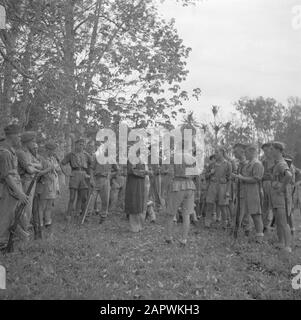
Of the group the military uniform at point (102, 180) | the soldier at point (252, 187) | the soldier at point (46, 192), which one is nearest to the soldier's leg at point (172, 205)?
the soldier at point (252, 187)

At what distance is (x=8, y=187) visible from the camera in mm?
7094

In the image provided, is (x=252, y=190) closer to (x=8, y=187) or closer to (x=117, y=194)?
(x=117, y=194)

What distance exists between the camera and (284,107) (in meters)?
63.7

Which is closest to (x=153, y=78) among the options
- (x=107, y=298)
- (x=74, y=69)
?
(x=74, y=69)

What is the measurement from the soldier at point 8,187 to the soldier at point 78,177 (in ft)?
12.3

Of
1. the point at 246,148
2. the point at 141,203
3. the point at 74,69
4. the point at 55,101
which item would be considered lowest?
the point at 141,203

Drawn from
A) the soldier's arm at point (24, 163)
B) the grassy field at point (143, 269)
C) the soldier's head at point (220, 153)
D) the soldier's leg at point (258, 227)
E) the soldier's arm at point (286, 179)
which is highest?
the soldier's head at point (220, 153)

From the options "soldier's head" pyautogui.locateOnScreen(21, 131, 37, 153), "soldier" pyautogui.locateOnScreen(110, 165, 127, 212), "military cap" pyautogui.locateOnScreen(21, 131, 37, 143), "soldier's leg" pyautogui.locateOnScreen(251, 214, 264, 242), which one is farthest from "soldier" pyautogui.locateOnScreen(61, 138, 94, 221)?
"soldier's leg" pyautogui.locateOnScreen(251, 214, 264, 242)

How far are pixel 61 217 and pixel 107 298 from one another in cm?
621

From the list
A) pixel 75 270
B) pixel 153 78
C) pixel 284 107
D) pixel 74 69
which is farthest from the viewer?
pixel 284 107

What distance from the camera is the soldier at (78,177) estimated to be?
1102cm

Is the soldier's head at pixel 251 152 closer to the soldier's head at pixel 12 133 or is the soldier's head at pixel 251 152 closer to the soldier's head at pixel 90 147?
the soldier's head at pixel 12 133

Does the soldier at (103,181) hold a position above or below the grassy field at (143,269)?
above

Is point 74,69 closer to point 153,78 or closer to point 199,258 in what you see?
point 153,78
